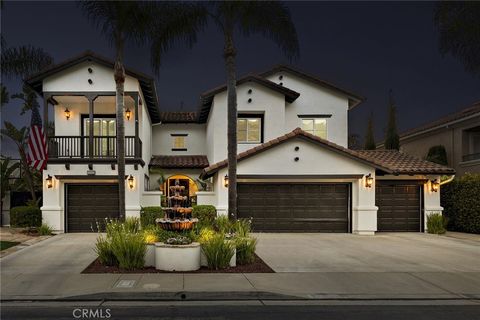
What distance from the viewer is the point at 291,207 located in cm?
1816

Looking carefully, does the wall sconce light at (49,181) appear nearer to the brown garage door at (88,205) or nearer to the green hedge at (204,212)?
the brown garage door at (88,205)

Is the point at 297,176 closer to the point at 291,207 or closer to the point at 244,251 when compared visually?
the point at 291,207

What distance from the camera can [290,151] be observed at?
17.9 metres

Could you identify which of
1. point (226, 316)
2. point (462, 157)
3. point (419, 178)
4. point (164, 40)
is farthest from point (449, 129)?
point (226, 316)

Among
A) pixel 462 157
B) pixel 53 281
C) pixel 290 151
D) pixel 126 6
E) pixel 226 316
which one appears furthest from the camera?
pixel 462 157

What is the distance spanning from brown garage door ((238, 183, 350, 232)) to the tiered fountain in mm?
7303

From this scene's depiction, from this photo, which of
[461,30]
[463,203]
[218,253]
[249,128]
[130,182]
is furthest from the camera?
[249,128]

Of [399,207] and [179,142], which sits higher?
[179,142]

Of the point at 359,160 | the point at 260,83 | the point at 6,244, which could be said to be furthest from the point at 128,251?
the point at 260,83

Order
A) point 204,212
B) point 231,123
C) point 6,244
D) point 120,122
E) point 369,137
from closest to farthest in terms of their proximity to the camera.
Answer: point 231,123 → point 120,122 → point 6,244 → point 204,212 → point 369,137

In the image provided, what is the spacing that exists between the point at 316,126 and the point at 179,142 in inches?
337

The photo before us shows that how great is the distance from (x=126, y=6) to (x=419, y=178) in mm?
14624

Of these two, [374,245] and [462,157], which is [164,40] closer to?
[374,245]

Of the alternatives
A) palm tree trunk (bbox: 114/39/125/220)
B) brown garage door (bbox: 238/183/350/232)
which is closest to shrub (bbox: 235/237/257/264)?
palm tree trunk (bbox: 114/39/125/220)
